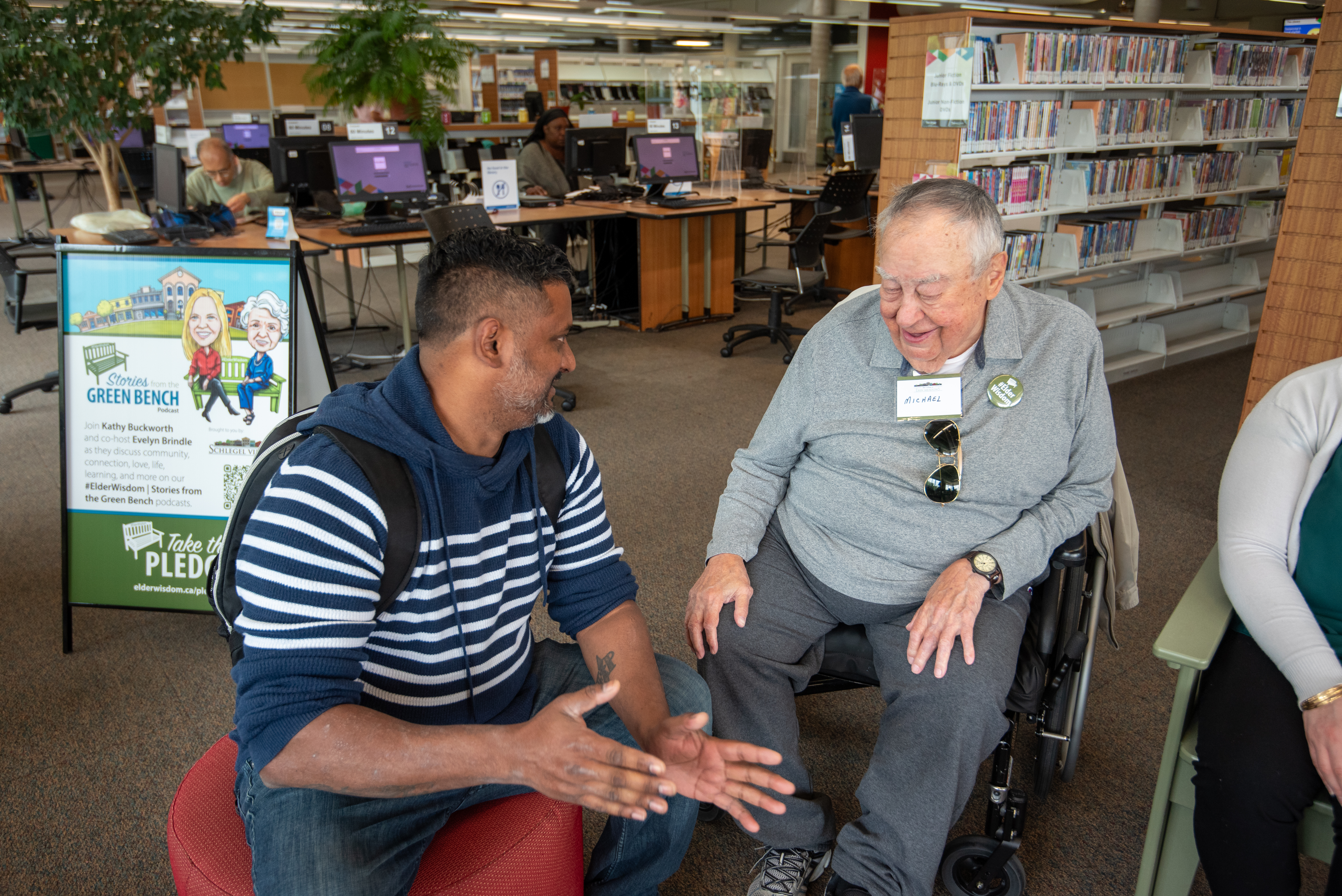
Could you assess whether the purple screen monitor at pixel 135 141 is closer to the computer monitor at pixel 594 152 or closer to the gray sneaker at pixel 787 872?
the computer monitor at pixel 594 152

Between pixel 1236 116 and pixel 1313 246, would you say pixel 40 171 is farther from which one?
pixel 1313 246

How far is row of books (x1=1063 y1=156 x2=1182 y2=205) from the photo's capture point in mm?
4344

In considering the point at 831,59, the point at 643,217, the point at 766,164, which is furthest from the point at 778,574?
the point at 831,59

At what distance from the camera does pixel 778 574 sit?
5.56 feet

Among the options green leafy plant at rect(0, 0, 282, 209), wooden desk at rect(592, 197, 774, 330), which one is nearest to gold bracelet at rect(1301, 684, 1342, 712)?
wooden desk at rect(592, 197, 774, 330)

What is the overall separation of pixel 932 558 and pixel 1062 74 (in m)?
3.29

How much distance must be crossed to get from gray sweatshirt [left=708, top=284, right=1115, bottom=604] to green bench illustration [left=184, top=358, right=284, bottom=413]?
1.20 meters

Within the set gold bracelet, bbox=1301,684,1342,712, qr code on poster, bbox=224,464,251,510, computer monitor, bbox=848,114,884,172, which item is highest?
computer monitor, bbox=848,114,884,172

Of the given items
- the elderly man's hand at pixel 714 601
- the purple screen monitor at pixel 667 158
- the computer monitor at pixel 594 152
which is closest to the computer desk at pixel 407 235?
the purple screen monitor at pixel 667 158

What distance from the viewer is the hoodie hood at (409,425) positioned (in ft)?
3.83

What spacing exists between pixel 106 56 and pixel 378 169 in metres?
1.57

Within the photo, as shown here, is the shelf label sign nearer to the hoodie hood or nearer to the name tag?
the name tag

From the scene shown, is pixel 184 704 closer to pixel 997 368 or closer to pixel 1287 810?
pixel 997 368

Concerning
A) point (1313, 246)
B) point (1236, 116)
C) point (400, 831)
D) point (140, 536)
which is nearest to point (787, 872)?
point (400, 831)
